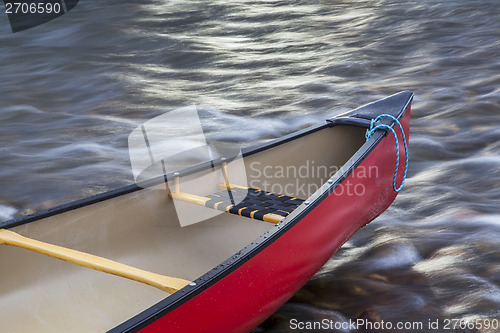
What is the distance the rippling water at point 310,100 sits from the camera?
3.89 m

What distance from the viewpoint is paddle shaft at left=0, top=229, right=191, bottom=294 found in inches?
107

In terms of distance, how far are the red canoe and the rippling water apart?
1.40 ft

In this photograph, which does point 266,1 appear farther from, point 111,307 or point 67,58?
point 111,307

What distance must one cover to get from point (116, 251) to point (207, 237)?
2.08ft

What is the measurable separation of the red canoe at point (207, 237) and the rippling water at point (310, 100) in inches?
16.8

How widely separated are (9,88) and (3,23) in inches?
177

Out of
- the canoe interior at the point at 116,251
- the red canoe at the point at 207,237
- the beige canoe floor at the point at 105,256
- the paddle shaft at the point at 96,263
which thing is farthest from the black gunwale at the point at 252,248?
the beige canoe floor at the point at 105,256

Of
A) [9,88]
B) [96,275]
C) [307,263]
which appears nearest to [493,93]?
[307,263]

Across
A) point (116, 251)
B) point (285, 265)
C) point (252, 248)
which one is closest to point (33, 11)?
point (116, 251)

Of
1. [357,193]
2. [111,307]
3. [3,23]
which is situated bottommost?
[111,307]

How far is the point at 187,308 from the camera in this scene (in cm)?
253

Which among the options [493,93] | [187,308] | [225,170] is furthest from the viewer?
[493,93]

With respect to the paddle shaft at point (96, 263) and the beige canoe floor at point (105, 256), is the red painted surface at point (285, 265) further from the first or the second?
the beige canoe floor at point (105, 256)

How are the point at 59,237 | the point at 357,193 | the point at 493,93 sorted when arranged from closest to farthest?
the point at 59,237, the point at 357,193, the point at 493,93
